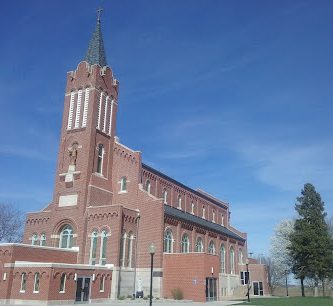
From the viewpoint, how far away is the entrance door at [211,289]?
42531 mm

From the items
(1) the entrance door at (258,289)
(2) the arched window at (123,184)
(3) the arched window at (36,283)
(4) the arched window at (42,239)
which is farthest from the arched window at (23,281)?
(1) the entrance door at (258,289)

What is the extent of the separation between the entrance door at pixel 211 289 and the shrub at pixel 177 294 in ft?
9.59

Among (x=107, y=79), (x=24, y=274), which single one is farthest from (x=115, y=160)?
(x=24, y=274)

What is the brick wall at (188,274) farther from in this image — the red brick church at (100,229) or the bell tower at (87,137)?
the bell tower at (87,137)

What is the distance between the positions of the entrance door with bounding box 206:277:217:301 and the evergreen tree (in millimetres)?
15067

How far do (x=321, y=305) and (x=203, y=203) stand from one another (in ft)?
114

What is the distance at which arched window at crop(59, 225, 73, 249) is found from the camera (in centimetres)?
4438

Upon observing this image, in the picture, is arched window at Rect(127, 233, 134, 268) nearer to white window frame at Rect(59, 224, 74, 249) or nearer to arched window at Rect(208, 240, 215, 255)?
white window frame at Rect(59, 224, 74, 249)

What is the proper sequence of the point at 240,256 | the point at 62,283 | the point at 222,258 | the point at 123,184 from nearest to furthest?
the point at 62,283 → the point at 123,184 → the point at 222,258 → the point at 240,256

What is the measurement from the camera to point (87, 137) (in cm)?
4694

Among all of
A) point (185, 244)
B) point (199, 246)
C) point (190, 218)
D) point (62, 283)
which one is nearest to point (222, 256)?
point (199, 246)

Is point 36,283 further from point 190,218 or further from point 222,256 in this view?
point 222,256

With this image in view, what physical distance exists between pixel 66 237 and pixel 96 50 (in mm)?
23785

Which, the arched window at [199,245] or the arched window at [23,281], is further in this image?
the arched window at [199,245]
